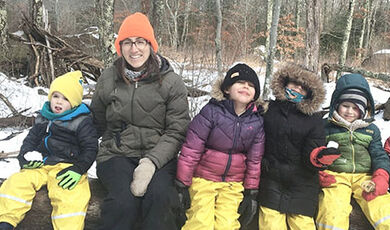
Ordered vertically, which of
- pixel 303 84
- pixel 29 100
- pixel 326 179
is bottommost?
pixel 29 100

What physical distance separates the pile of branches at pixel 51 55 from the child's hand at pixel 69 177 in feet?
14.6

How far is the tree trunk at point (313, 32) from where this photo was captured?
5.53 m

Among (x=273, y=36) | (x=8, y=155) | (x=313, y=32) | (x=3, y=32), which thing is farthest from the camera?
(x=3, y=32)

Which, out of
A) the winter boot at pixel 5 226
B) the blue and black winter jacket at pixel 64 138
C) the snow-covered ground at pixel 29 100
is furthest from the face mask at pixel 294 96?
the snow-covered ground at pixel 29 100

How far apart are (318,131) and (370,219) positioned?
71cm

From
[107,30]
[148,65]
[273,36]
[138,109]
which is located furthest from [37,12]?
[138,109]

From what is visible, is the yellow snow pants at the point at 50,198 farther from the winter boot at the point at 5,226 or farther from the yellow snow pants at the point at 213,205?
the yellow snow pants at the point at 213,205

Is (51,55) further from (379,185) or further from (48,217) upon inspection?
(379,185)

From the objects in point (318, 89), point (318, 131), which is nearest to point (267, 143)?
point (318, 131)

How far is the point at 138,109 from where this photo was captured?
2.36 meters

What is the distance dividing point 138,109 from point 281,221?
1.39 m

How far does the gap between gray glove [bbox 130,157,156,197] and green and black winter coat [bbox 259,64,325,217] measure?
0.86 metres

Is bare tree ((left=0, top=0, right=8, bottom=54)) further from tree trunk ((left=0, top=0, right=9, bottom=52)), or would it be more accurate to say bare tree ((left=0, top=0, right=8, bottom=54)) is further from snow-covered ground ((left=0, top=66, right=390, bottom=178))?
snow-covered ground ((left=0, top=66, right=390, bottom=178))

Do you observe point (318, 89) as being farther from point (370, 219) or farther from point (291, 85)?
point (370, 219)
